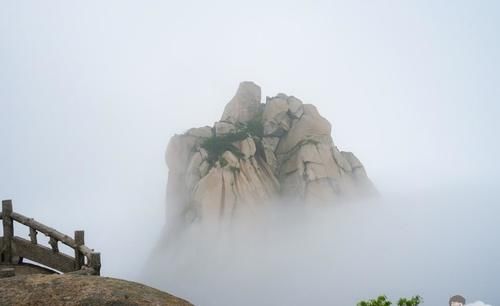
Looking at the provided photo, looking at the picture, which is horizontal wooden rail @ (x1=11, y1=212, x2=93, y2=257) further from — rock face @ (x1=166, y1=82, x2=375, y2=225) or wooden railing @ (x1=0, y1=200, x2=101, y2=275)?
rock face @ (x1=166, y1=82, x2=375, y2=225)

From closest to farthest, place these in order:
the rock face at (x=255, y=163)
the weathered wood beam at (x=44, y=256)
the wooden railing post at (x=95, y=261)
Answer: the wooden railing post at (x=95, y=261) < the weathered wood beam at (x=44, y=256) < the rock face at (x=255, y=163)

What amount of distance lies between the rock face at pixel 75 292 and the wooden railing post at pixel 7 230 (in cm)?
732

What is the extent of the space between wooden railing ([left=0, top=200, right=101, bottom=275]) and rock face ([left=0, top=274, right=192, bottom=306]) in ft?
16.3

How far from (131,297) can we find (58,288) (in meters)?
2.22

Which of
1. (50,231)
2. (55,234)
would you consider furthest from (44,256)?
(55,234)

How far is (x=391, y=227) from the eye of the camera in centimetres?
12269

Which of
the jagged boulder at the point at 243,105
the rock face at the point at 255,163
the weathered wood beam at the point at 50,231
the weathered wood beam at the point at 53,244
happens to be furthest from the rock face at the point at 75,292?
the jagged boulder at the point at 243,105

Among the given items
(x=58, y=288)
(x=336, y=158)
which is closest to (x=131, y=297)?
(x=58, y=288)

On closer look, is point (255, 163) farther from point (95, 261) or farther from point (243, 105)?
point (95, 261)

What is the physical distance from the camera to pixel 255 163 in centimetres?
9731

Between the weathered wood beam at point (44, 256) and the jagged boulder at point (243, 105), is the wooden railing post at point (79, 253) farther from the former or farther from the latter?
the jagged boulder at point (243, 105)

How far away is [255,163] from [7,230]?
7817cm

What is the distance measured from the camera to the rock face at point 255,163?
95.0 metres

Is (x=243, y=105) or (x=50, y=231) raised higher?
(x=243, y=105)
